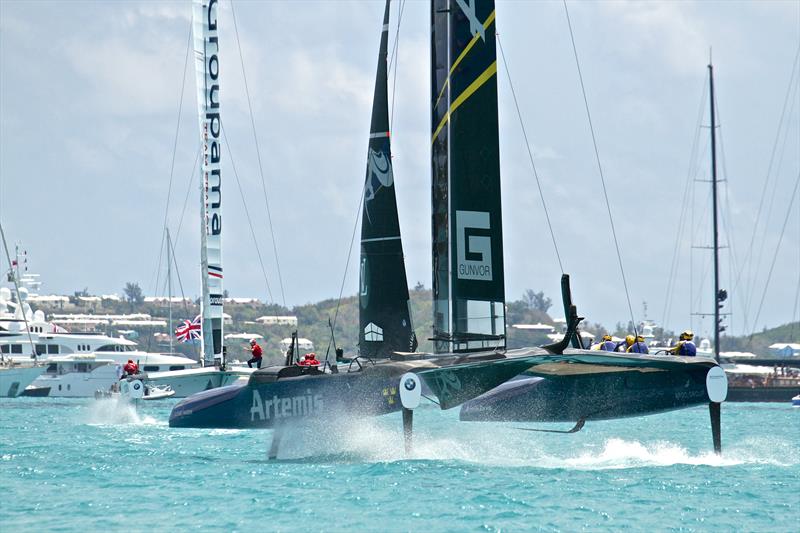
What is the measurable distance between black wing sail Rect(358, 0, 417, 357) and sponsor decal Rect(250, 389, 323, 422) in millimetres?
3961

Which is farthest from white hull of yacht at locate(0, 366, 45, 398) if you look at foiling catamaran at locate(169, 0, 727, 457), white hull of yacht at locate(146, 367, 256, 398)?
foiling catamaran at locate(169, 0, 727, 457)

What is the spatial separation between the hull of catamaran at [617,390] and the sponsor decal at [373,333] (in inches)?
208

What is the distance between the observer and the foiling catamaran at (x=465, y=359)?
16.7m

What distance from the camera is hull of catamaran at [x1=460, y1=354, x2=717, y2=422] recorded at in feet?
54.7

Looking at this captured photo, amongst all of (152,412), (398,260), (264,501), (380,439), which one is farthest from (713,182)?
(264,501)

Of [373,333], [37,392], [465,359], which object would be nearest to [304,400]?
[465,359]

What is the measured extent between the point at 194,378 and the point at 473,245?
1565cm

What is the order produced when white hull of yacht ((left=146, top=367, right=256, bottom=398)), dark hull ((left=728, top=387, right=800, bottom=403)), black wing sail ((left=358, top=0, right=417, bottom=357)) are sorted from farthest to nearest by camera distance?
dark hull ((left=728, top=387, right=800, bottom=403))
white hull of yacht ((left=146, top=367, right=256, bottom=398))
black wing sail ((left=358, top=0, right=417, bottom=357))

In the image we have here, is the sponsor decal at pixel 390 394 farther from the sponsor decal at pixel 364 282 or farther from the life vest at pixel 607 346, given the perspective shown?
the sponsor decal at pixel 364 282

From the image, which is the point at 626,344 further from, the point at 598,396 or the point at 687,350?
the point at 598,396

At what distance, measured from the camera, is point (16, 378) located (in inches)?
2035

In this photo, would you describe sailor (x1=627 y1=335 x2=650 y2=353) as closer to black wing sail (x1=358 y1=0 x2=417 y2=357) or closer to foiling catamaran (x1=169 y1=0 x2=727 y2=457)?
foiling catamaran (x1=169 y1=0 x2=727 y2=457)

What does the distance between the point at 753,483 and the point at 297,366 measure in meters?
6.71

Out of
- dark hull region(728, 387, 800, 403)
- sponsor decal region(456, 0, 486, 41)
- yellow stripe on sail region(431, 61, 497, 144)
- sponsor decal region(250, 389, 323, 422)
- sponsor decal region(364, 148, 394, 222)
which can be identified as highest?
sponsor decal region(456, 0, 486, 41)
